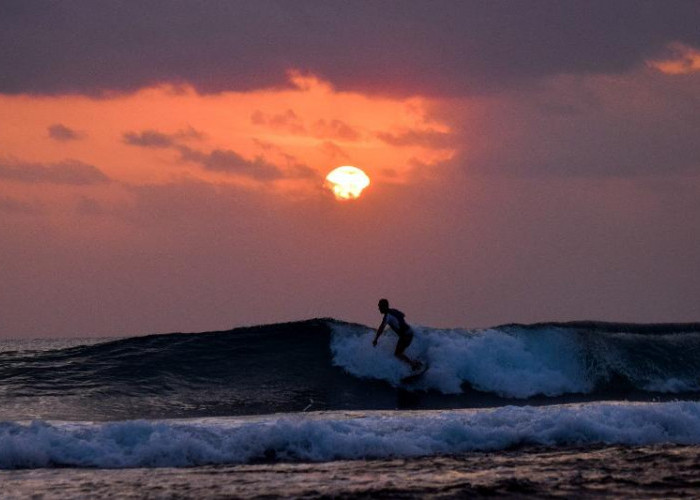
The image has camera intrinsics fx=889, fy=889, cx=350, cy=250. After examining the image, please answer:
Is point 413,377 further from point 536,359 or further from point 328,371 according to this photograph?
point 536,359

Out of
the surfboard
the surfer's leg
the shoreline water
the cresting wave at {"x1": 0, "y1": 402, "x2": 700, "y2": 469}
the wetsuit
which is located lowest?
the shoreline water

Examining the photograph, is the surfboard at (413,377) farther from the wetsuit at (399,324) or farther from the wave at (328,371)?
the wetsuit at (399,324)

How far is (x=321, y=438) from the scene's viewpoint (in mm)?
12086

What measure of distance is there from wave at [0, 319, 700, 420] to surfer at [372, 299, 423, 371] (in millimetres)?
523

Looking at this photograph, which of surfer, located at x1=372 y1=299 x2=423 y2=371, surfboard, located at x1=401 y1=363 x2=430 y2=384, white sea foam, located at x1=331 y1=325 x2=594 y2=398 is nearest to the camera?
surfer, located at x1=372 y1=299 x2=423 y2=371

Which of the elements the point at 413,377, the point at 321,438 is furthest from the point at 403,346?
the point at 321,438

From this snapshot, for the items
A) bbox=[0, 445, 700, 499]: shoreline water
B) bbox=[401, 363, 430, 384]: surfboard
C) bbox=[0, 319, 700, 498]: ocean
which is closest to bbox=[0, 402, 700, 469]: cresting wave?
bbox=[0, 319, 700, 498]: ocean

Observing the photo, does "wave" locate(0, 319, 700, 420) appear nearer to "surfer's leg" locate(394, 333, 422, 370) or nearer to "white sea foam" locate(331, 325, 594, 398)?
"white sea foam" locate(331, 325, 594, 398)

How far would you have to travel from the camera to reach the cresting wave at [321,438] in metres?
11.6

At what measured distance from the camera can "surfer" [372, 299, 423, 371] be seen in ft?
66.9

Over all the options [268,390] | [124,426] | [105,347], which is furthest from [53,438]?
[105,347]

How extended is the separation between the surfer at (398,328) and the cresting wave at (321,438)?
7113mm

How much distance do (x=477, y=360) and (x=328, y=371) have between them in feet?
12.6

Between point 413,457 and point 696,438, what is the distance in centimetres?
416
